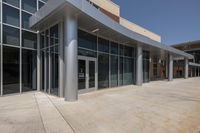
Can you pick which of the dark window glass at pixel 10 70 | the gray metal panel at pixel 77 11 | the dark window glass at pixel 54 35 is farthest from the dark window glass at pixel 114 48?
the dark window glass at pixel 10 70

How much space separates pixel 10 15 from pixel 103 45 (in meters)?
6.78

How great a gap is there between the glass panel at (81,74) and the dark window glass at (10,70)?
384 cm

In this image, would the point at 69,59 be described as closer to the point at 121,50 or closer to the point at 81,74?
the point at 81,74

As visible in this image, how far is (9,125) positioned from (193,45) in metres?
49.4

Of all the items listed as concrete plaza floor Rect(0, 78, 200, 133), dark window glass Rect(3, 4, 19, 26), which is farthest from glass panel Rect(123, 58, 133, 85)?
dark window glass Rect(3, 4, 19, 26)

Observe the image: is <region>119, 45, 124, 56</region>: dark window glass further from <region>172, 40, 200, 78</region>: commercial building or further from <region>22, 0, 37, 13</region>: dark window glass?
<region>172, 40, 200, 78</region>: commercial building

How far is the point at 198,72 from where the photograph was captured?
3794 centimetres

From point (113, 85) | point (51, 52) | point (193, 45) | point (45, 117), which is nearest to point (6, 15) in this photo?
point (51, 52)

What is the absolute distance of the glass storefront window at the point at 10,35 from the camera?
9172 millimetres

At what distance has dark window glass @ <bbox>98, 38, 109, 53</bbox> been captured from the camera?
12264 mm

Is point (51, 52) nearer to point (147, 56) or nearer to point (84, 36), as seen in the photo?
point (84, 36)

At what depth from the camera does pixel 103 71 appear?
1253 centimetres

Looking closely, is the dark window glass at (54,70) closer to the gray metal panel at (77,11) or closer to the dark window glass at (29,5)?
the gray metal panel at (77,11)

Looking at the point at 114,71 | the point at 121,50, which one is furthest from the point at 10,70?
the point at 121,50
